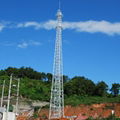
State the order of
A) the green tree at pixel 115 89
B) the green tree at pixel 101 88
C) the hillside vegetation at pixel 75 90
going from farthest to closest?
the green tree at pixel 115 89
the green tree at pixel 101 88
the hillside vegetation at pixel 75 90

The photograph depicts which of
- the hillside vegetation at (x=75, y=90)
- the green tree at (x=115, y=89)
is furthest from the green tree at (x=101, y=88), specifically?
the green tree at (x=115, y=89)

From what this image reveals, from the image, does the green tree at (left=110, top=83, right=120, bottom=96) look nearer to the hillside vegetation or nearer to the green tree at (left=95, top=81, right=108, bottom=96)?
the hillside vegetation

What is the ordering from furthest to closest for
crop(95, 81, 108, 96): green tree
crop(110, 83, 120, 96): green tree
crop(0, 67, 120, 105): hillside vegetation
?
crop(110, 83, 120, 96): green tree < crop(95, 81, 108, 96): green tree < crop(0, 67, 120, 105): hillside vegetation

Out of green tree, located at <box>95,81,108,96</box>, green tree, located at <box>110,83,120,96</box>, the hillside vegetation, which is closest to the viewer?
the hillside vegetation

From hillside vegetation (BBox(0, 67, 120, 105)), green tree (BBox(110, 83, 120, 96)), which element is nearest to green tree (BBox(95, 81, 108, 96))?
hillside vegetation (BBox(0, 67, 120, 105))

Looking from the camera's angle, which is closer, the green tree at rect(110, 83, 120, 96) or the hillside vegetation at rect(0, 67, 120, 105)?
the hillside vegetation at rect(0, 67, 120, 105)

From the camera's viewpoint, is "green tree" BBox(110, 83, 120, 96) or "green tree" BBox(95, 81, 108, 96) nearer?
"green tree" BBox(95, 81, 108, 96)

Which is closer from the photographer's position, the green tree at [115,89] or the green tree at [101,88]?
the green tree at [101,88]

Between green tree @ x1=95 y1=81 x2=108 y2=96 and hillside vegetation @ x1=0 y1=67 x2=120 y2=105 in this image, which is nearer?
hillside vegetation @ x1=0 y1=67 x2=120 y2=105

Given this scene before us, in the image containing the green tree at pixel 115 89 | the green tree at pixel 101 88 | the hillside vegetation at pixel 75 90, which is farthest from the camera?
the green tree at pixel 115 89

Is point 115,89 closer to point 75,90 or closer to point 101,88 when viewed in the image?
point 101,88

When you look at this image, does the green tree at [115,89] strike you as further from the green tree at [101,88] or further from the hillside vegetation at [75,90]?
the green tree at [101,88]

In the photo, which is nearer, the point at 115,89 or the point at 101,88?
the point at 101,88

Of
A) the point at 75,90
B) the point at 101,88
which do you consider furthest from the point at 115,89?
the point at 75,90
